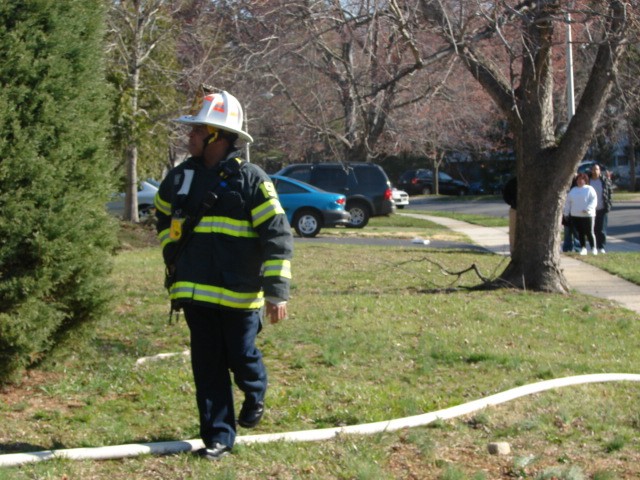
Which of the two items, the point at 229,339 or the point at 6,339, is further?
the point at 6,339

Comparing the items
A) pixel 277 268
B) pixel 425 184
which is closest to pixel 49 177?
pixel 277 268

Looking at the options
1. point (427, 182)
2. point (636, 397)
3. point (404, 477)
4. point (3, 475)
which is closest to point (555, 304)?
point (636, 397)

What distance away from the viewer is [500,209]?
37750mm

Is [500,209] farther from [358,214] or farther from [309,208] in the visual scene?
[309,208]

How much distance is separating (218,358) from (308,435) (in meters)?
0.79

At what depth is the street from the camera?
83.6ft

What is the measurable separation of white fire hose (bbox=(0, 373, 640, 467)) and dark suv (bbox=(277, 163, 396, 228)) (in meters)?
20.2

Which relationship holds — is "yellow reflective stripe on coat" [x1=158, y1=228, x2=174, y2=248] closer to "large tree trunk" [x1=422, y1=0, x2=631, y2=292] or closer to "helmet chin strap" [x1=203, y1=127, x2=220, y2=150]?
"helmet chin strap" [x1=203, y1=127, x2=220, y2=150]

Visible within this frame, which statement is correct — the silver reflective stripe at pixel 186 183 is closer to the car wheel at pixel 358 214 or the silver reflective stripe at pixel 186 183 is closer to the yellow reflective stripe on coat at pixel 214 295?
the yellow reflective stripe on coat at pixel 214 295

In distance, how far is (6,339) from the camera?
5707mm

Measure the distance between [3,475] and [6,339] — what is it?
143 cm

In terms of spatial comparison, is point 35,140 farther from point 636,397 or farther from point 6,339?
point 636,397

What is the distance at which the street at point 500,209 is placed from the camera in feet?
83.6

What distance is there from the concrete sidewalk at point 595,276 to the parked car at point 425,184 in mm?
30298
